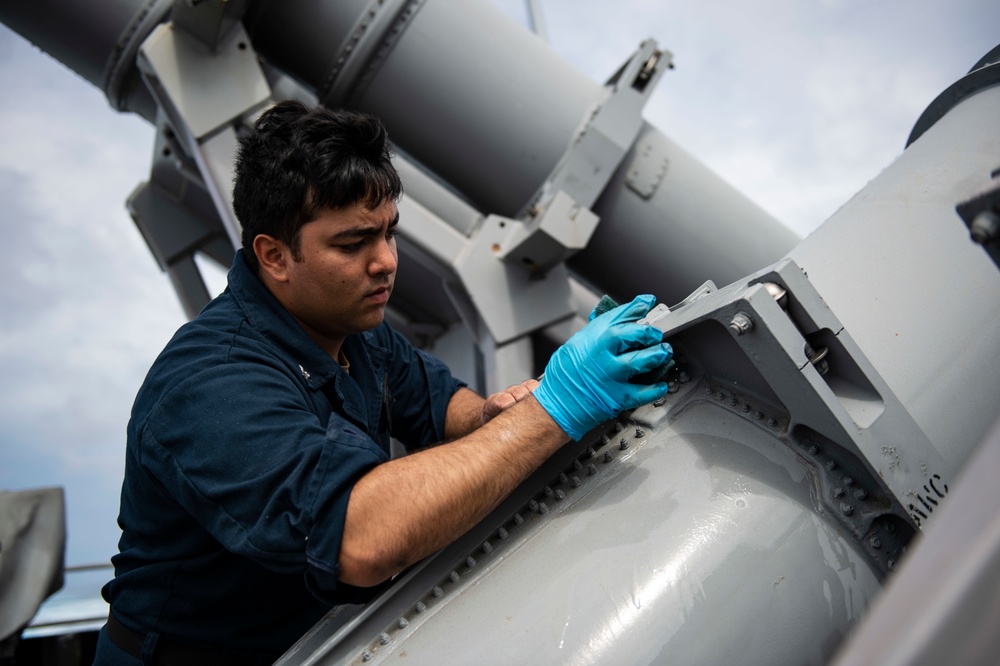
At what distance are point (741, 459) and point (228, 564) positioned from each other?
100 cm

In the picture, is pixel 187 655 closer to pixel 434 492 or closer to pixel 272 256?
pixel 434 492

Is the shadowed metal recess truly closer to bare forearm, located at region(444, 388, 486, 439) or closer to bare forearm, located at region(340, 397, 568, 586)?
bare forearm, located at region(340, 397, 568, 586)

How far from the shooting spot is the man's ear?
1.64 meters

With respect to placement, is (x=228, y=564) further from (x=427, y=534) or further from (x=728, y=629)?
(x=728, y=629)

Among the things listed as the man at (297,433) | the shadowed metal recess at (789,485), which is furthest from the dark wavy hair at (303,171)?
the shadowed metal recess at (789,485)

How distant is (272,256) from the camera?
5.45 feet

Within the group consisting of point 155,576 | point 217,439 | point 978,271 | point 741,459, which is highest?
point 978,271

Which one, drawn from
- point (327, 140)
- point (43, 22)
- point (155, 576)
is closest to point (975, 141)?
point (327, 140)

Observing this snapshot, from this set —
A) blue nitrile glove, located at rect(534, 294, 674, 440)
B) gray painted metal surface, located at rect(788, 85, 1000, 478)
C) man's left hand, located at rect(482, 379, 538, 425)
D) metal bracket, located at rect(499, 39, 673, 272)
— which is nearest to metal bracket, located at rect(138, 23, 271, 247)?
metal bracket, located at rect(499, 39, 673, 272)

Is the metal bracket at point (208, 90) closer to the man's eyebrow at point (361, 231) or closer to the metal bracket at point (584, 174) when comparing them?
the metal bracket at point (584, 174)

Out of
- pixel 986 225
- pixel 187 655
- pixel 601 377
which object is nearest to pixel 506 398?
pixel 601 377

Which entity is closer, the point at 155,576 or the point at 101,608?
the point at 155,576

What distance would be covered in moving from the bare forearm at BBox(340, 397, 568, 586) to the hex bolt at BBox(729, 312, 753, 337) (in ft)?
1.18

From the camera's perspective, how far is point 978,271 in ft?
5.05
